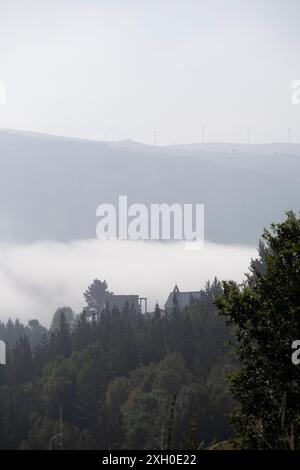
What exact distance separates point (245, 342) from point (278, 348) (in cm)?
176

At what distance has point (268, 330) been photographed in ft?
93.4

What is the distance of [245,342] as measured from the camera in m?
29.5

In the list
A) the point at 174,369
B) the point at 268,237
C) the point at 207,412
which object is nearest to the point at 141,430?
the point at 207,412

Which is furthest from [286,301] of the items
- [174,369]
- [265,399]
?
[174,369]

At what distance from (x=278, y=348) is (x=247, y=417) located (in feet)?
9.39

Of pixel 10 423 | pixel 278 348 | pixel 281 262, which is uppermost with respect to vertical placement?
pixel 281 262

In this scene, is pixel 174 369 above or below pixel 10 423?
above

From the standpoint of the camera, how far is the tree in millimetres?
27750

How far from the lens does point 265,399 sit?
28.7 meters

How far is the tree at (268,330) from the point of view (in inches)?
1093
